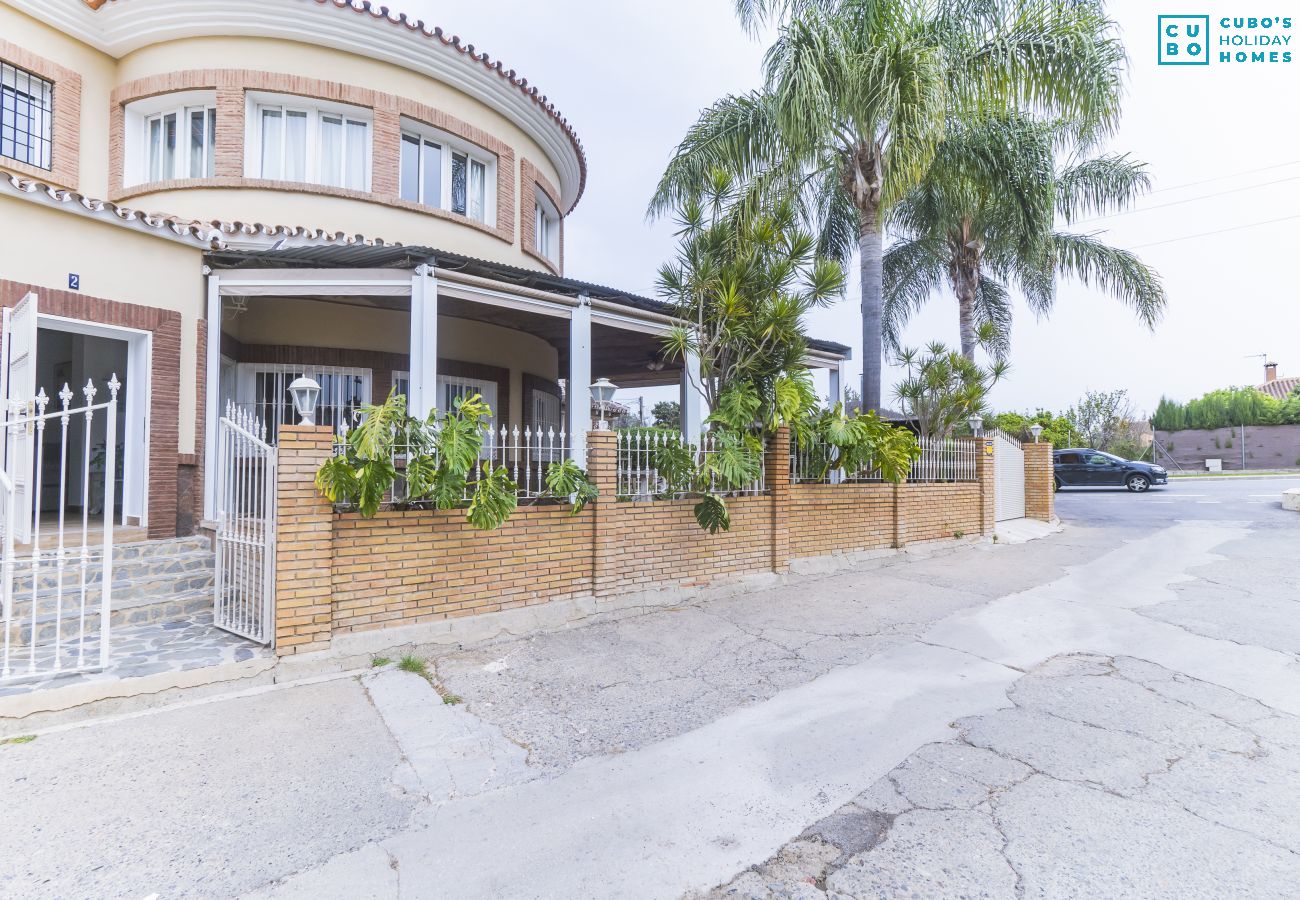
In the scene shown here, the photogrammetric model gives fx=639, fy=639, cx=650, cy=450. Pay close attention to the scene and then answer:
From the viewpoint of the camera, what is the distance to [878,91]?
31.4ft

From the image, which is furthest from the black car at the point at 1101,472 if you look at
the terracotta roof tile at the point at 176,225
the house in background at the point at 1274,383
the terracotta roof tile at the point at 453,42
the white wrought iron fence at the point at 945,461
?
the house in background at the point at 1274,383

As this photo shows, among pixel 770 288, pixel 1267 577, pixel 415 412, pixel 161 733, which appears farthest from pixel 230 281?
pixel 1267 577

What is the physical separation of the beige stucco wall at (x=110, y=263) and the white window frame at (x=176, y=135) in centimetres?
278

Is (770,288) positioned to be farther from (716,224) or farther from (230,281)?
(230,281)

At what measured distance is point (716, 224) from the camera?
8031 millimetres

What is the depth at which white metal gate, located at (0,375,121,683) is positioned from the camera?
4.14 metres

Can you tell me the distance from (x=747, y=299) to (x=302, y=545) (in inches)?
217

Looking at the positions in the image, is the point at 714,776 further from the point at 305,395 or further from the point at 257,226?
the point at 257,226

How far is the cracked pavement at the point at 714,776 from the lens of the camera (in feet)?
8.84

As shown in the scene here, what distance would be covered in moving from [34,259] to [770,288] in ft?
25.1

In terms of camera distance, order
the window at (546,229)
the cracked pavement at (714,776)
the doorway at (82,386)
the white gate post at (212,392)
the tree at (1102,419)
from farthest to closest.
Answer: the tree at (1102,419), the window at (546,229), the white gate post at (212,392), the doorway at (82,386), the cracked pavement at (714,776)

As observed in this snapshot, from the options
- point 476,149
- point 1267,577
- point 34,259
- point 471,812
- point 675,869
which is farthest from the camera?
point 476,149

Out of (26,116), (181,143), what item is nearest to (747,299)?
(181,143)

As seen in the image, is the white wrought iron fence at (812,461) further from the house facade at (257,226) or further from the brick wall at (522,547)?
the house facade at (257,226)
